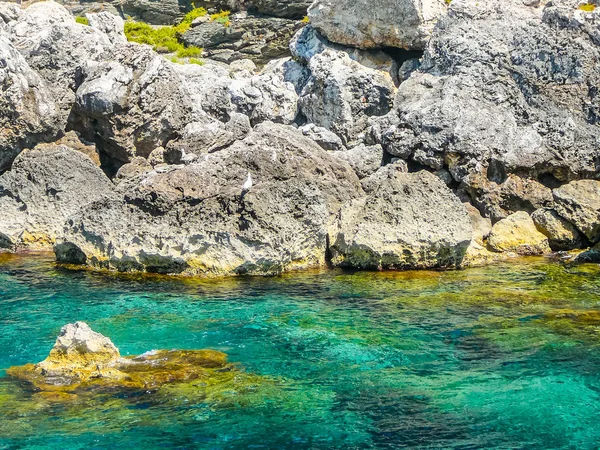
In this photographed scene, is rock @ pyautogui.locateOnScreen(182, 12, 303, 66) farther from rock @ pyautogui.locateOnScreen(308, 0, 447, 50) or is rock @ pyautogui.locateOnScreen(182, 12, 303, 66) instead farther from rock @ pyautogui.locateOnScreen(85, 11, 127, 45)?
rock @ pyautogui.locateOnScreen(308, 0, 447, 50)

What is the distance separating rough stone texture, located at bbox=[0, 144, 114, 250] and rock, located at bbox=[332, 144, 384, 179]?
7.79 metres

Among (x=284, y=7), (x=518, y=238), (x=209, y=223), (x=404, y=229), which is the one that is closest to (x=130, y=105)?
(x=209, y=223)

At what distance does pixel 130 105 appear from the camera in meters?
25.1

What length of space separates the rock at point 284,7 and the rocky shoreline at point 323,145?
31.7ft

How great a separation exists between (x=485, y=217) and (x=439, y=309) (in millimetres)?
8424

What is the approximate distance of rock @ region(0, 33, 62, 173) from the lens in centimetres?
2423

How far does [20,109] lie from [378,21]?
45.8 feet

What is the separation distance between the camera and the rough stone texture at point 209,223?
747 inches

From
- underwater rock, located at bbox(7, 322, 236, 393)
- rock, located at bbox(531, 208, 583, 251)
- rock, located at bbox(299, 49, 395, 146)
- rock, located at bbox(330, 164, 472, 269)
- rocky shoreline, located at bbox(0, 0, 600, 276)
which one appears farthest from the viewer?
rock, located at bbox(299, 49, 395, 146)

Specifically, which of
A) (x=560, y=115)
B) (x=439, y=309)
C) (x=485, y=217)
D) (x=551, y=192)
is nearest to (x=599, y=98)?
(x=560, y=115)

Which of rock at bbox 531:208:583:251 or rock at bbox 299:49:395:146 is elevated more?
rock at bbox 299:49:395:146

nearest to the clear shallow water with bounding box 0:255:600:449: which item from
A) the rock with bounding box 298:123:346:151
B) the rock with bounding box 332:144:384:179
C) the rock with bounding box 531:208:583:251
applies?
the rock with bounding box 531:208:583:251

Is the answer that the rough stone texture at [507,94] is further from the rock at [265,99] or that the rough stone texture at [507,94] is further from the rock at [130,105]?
the rock at [130,105]

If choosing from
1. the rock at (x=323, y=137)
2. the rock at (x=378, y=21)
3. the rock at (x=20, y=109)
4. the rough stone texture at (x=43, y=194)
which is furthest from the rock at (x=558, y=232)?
the rock at (x=20, y=109)
